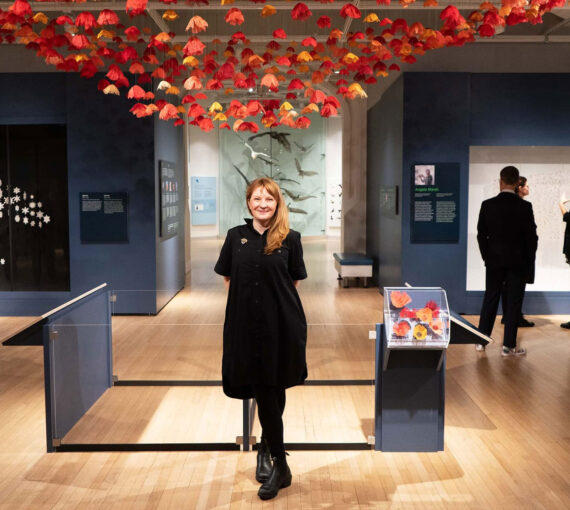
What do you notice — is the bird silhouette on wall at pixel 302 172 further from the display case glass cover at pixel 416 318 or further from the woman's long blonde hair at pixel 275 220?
the woman's long blonde hair at pixel 275 220

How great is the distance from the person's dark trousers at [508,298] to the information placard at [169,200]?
4258 mm

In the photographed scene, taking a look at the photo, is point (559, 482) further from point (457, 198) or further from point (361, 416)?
point (457, 198)

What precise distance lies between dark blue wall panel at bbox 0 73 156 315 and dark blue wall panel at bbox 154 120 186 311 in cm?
20

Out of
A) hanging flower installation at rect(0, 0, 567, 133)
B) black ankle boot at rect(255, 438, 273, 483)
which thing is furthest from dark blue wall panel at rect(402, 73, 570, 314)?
black ankle boot at rect(255, 438, 273, 483)

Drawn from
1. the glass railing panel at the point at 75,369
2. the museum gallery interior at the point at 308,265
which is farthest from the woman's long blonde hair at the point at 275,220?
the glass railing panel at the point at 75,369

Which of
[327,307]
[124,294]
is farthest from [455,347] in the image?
[124,294]

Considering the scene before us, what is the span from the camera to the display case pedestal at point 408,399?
4.21m

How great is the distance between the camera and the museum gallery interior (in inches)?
161

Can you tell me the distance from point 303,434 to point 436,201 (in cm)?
499

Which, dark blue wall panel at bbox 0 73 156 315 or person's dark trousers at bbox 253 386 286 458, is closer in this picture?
person's dark trousers at bbox 253 386 286 458

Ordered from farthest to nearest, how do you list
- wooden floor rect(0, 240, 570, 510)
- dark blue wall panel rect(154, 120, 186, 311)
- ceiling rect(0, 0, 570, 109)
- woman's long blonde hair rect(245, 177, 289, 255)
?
ceiling rect(0, 0, 570, 109)
dark blue wall panel rect(154, 120, 186, 311)
wooden floor rect(0, 240, 570, 510)
woman's long blonde hair rect(245, 177, 289, 255)

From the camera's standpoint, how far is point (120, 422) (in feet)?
16.0

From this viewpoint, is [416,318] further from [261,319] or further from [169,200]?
[169,200]

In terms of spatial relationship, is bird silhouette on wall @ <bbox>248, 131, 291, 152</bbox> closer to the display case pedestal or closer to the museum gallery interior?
the museum gallery interior
